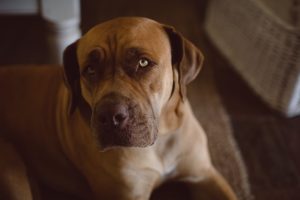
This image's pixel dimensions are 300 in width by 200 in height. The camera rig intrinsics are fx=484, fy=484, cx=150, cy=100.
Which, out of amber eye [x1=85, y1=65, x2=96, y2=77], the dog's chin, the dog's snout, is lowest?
the dog's chin

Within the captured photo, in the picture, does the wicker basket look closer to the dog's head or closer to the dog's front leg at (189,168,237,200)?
the dog's front leg at (189,168,237,200)

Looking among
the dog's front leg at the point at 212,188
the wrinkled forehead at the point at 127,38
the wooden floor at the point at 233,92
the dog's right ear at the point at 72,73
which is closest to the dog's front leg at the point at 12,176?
the dog's right ear at the point at 72,73

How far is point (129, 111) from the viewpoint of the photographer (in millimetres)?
1175

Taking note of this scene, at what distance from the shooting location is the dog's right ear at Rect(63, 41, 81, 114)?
1.34 meters

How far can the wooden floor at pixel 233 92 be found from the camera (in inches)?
67.7

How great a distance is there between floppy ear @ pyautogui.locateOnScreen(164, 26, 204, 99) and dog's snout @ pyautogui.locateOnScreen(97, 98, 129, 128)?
0.23 meters

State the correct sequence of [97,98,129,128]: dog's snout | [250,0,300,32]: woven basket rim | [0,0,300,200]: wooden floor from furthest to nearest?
1. [250,0,300,32]: woven basket rim
2. [0,0,300,200]: wooden floor
3. [97,98,129,128]: dog's snout

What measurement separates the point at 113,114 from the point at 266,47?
1.08 meters

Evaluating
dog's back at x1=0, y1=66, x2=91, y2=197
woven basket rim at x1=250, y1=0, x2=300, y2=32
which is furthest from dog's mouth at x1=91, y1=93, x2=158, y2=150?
woven basket rim at x1=250, y1=0, x2=300, y2=32

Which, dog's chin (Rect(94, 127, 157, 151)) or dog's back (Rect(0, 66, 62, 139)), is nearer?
dog's chin (Rect(94, 127, 157, 151))

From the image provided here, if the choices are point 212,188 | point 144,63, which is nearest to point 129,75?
point 144,63

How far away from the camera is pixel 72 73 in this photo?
4.46 feet

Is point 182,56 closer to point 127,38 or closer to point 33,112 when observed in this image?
point 127,38

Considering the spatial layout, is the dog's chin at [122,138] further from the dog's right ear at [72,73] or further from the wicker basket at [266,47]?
the wicker basket at [266,47]
